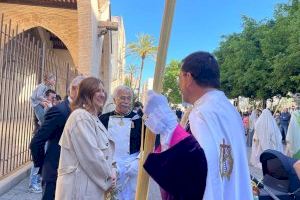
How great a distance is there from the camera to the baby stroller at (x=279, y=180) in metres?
4.72

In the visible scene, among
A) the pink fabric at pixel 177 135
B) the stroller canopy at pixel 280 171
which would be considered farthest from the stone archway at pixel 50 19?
the pink fabric at pixel 177 135

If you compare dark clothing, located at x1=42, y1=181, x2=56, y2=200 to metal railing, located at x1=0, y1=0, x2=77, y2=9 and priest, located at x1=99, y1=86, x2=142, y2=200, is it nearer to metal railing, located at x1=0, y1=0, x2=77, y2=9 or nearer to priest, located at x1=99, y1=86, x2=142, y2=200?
priest, located at x1=99, y1=86, x2=142, y2=200

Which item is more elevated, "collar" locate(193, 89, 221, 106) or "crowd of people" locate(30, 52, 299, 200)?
"collar" locate(193, 89, 221, 106)

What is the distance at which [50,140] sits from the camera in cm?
430

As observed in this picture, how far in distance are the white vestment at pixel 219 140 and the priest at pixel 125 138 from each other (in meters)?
2.52

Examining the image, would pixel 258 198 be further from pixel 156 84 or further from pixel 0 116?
pixel 0 116

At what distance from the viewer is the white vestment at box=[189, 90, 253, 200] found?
2.29 meters

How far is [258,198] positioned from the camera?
15.6ft

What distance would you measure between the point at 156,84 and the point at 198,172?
0.50m

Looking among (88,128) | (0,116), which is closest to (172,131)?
(88,128)

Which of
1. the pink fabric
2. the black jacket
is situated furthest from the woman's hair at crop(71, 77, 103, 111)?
the pink fabric

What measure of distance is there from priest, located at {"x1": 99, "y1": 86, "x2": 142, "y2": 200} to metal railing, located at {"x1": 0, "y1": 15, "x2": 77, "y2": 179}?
2.90 m

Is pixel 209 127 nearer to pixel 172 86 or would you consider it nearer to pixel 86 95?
pixel 86 95

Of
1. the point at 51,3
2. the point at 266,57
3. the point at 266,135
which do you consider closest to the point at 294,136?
the point at 266,135
